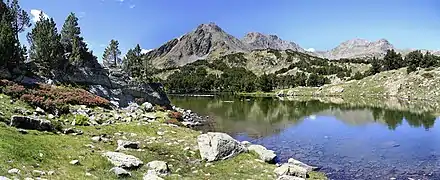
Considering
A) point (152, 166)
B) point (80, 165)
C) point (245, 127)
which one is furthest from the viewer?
point (245, 127)

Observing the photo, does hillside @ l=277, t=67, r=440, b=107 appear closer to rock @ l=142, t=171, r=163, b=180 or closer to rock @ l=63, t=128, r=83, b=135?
rock @ l=63, t=128, r=83, b=135

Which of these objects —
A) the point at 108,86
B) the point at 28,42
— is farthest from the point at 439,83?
the point at 28,42

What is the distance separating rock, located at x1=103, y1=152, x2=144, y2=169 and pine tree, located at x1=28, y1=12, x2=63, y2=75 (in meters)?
45.6

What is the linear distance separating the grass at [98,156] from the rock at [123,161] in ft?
1.44

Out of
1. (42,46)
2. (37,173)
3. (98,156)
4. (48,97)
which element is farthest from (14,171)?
(42,46)

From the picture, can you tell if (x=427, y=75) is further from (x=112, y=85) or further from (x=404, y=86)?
(x=112, y=85)

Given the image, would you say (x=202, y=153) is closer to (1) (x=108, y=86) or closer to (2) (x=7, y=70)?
(2) (x=7, y=70)

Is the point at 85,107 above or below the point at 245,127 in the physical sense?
above

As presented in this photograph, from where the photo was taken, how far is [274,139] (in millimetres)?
47906

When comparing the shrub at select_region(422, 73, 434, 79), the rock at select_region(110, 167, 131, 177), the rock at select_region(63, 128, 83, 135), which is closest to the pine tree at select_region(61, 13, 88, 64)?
the rock at select_region(63, 128, 83, 135)

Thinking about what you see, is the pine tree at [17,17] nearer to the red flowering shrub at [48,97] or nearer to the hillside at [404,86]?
the red flowering shrub at [48,97]

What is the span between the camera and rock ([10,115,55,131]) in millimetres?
26344

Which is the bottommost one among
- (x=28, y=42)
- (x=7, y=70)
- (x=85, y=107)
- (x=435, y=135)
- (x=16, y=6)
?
(x=435, y=135)

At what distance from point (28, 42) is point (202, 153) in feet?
208
